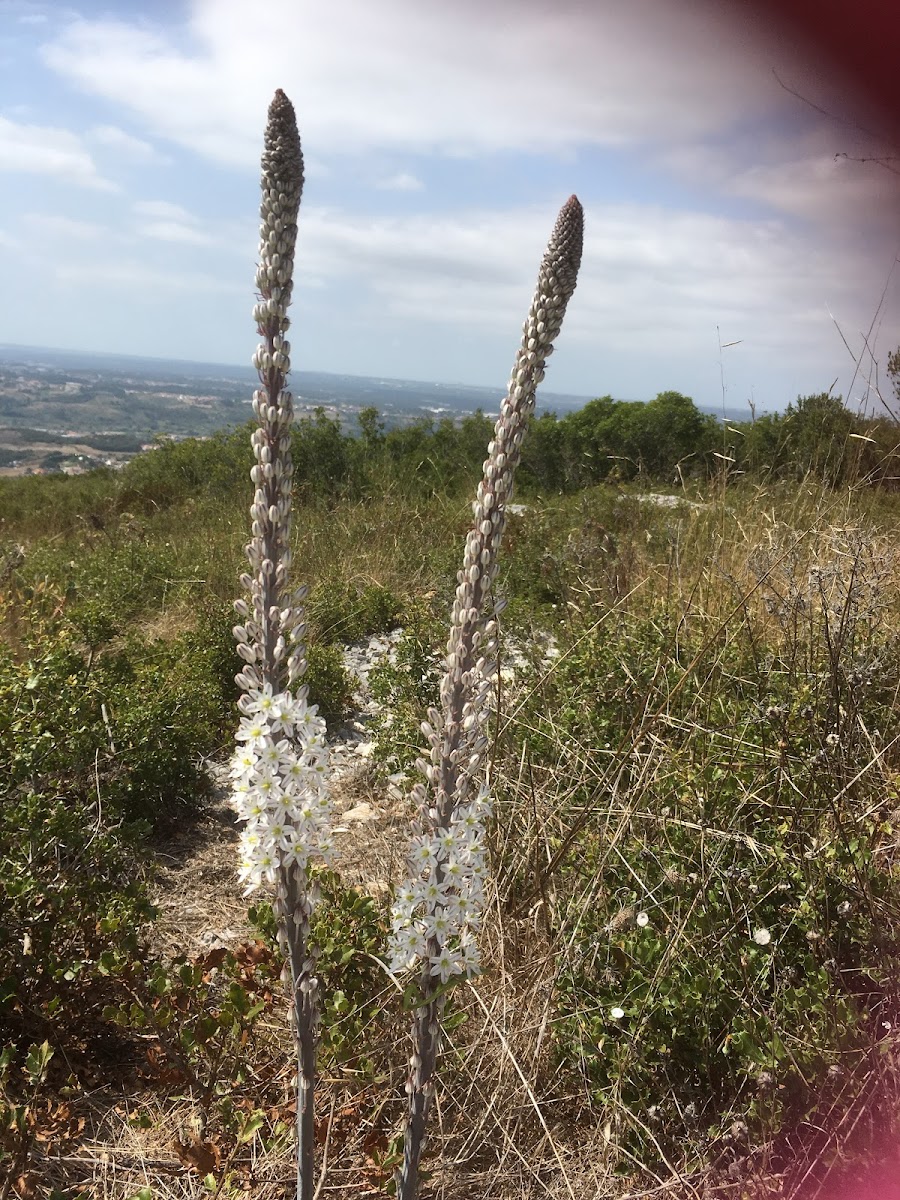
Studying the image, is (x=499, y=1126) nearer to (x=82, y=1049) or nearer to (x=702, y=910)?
(x=702, y=910)

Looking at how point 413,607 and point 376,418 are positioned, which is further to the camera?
point 376,418

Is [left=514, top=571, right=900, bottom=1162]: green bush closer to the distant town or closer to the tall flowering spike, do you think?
the tall flowering spike

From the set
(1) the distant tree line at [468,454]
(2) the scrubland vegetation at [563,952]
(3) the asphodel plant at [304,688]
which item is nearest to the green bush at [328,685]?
(2) the scrubland vegetation at [563,952]

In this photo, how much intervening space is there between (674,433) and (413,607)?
15148 mm

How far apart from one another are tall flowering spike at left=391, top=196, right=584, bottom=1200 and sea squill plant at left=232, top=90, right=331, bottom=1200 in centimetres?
26

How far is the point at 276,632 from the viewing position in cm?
181

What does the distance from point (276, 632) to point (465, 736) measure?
503 millimetres

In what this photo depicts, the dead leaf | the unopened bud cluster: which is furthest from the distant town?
the unopened bud cluster

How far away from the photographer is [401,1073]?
3.15 metres

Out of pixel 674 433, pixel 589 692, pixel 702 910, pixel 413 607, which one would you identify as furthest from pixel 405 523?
pixel 674 433

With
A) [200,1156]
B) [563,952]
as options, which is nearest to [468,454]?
[563,952]

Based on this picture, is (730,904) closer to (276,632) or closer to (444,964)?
(444,964)

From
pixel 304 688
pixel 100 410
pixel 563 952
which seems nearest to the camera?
pixel 304 688

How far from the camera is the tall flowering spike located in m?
1.66
